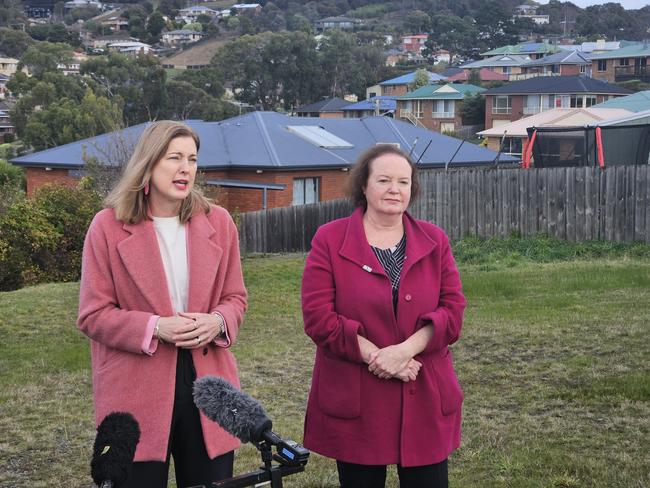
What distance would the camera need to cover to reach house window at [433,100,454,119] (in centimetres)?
8362

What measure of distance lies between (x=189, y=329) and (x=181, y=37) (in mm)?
187073

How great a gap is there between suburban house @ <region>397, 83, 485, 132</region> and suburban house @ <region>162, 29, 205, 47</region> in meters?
106

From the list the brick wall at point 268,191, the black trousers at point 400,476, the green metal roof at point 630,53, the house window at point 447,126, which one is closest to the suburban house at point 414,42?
the green metal roof at point 630,53

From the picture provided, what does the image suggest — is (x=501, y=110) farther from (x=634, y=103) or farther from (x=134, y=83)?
(x=634, y=103)

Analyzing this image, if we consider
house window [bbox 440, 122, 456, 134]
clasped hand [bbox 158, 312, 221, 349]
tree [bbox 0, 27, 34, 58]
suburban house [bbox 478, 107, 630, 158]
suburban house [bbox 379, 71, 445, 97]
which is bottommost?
clasped hand [bbox 158, 312, 221, 349]

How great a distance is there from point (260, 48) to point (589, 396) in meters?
92.2

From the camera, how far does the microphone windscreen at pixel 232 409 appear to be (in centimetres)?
275

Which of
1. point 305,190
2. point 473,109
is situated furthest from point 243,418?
point 473,109

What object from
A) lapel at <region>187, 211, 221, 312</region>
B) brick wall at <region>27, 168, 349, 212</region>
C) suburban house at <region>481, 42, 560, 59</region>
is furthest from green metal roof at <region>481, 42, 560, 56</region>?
lapel at <region>187, 211, 221, 312</region>

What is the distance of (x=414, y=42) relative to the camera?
17938 cm

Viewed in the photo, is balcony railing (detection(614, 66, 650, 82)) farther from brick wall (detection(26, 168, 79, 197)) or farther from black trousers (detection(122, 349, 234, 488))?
black trousers (detection(122, 349, 234, 488))

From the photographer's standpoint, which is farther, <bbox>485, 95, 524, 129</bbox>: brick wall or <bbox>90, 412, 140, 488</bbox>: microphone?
<bbox>485, 95, 524, 129</bbox>: brick wall

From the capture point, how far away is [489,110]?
3017 inches

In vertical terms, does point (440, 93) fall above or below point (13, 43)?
below
